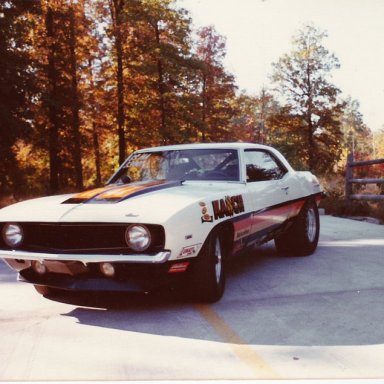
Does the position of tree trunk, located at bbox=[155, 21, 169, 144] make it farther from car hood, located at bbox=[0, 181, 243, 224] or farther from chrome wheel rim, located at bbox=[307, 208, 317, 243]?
car hood, located at bbox=[0, 181, 243, 224]

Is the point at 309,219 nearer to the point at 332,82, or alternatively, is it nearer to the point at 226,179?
the point at 226,179

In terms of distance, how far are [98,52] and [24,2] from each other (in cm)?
834

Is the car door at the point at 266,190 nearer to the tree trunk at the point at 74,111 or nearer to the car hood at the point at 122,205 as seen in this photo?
the car hood at the point at 122,205

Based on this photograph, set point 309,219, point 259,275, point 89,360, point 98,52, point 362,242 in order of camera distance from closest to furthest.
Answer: point 89,360 < point 259,275 < point 309,219 < point 362,242 < point 98,52

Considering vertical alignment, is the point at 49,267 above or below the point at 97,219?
below

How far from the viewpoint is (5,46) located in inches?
662

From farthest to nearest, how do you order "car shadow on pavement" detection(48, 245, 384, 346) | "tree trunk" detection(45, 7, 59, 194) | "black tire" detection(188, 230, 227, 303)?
"tree trunk" detection(45, 7, 59, 194) → "black tire" detection(188, 230, 227, 303) → "car shadow on pavement" detection(48, 245, 384, 346)

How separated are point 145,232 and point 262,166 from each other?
2.25m

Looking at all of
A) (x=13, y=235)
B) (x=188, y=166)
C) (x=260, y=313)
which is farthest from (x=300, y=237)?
(x=13, y=235)

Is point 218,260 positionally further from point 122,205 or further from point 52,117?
point 52,117

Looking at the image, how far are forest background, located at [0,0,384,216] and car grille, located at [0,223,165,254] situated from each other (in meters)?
13.7

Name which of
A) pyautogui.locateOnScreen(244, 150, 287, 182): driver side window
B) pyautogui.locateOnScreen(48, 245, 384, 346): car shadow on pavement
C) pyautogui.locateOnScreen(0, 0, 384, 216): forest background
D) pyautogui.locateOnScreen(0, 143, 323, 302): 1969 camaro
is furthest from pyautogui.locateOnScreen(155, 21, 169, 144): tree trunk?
pyautogui.locateOnScreen(48, 245, 384, 346): car shadow on pavement

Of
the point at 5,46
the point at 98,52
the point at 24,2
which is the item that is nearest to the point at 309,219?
the point at 5,46

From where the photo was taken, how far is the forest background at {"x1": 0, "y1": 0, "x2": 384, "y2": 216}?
17969mm
